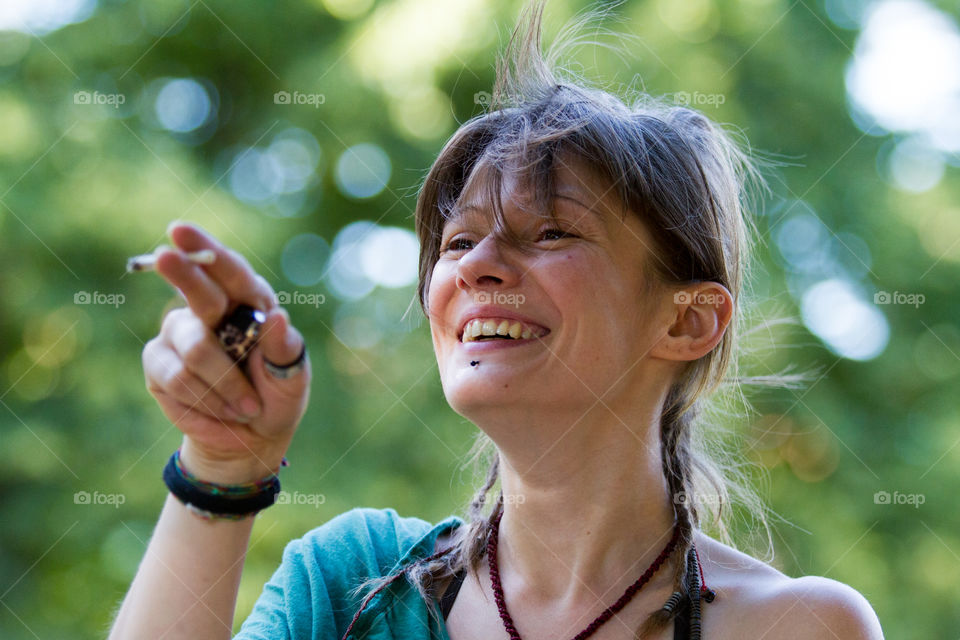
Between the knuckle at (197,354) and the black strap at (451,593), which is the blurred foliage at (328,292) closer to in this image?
the black strap at (451,593)

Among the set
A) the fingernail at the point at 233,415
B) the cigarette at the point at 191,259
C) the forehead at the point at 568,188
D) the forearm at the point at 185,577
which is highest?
the cigarette at the point at 191,259

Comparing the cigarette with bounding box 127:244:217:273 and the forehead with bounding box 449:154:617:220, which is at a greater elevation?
the cigarette with bounding box 127:244:217:273

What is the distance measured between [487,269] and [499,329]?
0.09 m

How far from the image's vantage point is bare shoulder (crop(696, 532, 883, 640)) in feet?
4.24

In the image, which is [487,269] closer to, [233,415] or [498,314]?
[498,314]

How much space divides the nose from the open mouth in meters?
0.05

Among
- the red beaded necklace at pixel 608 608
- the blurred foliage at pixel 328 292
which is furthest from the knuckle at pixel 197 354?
the blurred foliage at pixel 328 292

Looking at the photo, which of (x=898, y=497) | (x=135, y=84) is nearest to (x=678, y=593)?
(x=898, y=497)

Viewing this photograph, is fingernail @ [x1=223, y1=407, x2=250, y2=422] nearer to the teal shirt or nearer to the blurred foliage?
the teal shirt

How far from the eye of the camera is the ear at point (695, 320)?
1.46 metres

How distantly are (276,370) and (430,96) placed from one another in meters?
1.91

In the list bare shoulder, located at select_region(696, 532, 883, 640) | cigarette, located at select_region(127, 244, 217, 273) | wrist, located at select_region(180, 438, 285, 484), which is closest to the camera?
cigarette, located at select_region(127, 244, 217, 273)

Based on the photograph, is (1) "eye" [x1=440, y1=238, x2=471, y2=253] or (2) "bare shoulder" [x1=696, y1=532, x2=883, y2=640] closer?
(2) "bare shoulder" [x1=696, y1=532, x2=883, y2=640]

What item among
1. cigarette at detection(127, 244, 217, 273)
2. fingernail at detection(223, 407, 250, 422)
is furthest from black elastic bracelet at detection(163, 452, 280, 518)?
cigarette at detection(127, 244, 217, 273)
